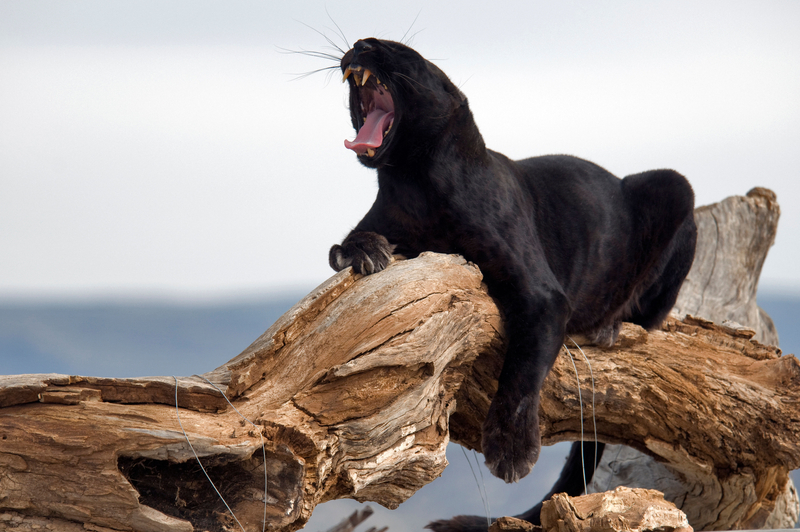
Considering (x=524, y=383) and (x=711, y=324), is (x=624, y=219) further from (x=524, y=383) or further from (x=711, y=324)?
(x=524, y=383)

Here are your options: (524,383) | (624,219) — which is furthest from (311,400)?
(624,219)

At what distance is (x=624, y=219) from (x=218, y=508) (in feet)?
6.06

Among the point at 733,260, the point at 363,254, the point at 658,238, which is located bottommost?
the point at 363,254

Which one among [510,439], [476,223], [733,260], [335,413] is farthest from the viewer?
[733,260]

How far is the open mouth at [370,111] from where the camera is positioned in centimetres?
192

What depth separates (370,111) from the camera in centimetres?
209

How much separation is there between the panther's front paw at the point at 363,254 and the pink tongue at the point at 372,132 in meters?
0.27

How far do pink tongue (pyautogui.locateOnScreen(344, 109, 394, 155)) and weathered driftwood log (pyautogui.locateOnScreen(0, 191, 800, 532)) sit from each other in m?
0.38

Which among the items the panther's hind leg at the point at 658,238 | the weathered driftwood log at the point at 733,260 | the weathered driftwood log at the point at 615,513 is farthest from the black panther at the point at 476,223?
the weathered driftwood log at the point at 733,260

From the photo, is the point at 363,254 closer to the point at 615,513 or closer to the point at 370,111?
the point at 370,111

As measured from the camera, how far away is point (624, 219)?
2561 millimetres

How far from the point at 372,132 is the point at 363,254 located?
389mm

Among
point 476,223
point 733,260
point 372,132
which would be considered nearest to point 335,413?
point 476,223

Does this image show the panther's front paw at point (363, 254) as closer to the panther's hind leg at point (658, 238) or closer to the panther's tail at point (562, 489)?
the panther's hind leg at point (658, 238)
